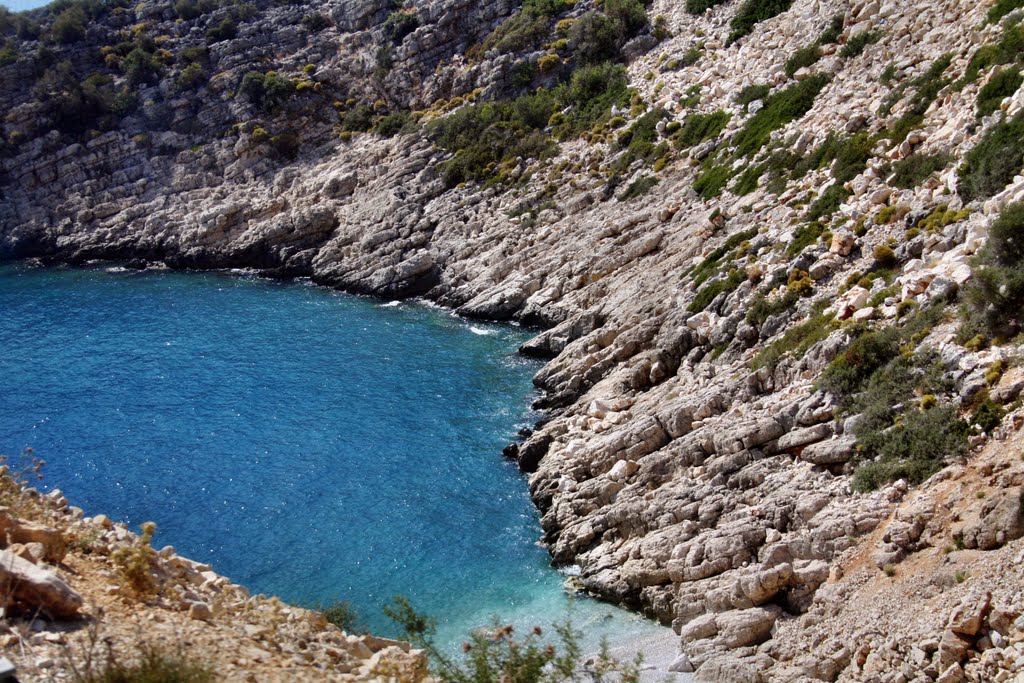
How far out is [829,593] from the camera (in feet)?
70.0

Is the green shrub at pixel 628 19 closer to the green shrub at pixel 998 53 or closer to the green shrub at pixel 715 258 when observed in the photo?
the green shrub at pixel 715 258

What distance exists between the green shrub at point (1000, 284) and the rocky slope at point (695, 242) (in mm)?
805

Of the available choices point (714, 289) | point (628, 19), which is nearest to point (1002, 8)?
point (714, 289)

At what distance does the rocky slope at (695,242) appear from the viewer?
22.3m

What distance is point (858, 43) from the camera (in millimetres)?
47250

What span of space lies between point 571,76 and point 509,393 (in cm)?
3674

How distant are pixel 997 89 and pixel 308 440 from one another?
31.6 meters

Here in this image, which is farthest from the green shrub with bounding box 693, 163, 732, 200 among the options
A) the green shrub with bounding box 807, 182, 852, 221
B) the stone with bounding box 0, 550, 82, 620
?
the stone with bounding box 0, 550, 82, 620

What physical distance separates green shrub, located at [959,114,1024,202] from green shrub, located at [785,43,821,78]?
20.5 metres

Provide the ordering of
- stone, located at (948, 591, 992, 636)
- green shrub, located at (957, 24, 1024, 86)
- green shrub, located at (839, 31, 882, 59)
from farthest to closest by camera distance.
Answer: green shrub, located at (839, 31, 882, 59), green shrub, located at (957, 24, 1024, 86), stone, located at (948, 591, 992, 636)

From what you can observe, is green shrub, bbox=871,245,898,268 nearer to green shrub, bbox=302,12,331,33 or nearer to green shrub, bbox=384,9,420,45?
green shrub, bbox=384,9,420,45

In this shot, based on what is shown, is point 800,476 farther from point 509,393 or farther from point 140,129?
point 140,129

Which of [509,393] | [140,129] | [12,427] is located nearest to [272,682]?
[509,393]

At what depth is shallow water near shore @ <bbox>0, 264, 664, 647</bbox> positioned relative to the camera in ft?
97.7
